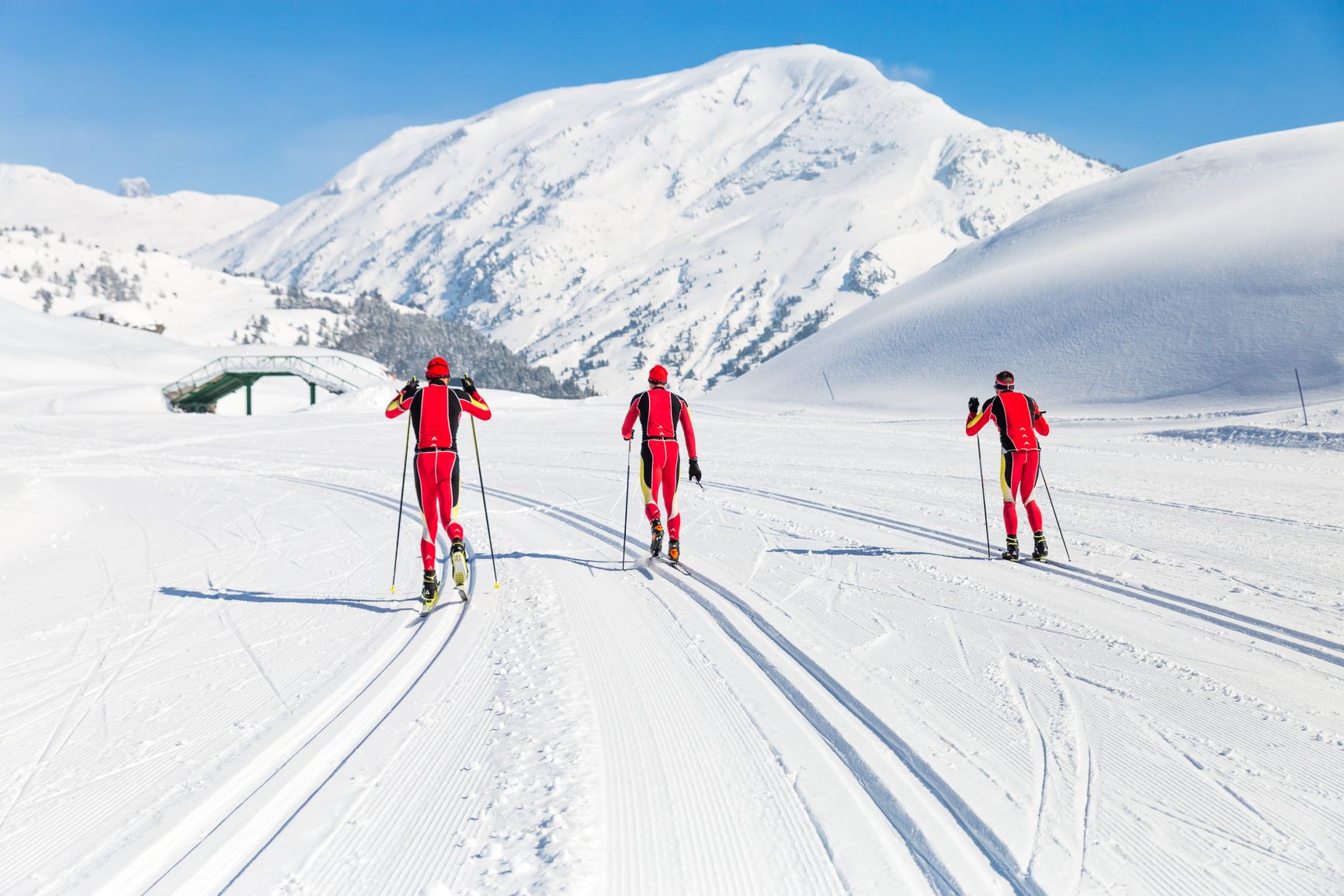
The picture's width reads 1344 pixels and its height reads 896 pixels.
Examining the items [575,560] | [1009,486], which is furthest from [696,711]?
[1009,486]

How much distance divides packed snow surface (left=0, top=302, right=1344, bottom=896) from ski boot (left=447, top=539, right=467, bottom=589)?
0.96 ft

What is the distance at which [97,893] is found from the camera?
2.87 m

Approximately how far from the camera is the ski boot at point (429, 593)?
6.84 meters

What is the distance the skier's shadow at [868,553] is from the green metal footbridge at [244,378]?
157ft

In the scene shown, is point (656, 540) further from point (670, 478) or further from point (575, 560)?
point (575, 560)

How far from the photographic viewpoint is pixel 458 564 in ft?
23.4

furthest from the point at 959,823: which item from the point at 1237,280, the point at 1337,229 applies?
the point at 1337,229

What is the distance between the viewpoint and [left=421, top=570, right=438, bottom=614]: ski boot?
684cm

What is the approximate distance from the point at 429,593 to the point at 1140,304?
45169mm

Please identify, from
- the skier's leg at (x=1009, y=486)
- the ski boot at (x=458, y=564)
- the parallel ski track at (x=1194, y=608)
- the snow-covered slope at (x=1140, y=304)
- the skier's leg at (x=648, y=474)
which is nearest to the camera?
the parallel ski track at (x=1194, y=608)

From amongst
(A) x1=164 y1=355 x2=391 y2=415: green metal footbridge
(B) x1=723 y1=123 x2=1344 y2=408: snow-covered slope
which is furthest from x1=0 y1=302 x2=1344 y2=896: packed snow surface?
(A) x1=164 y1=355 x2=391 y2=415: green metal footbridge

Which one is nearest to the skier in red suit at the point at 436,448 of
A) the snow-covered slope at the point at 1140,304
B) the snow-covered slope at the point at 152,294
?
the snow-covered slope at the point at 1140,304

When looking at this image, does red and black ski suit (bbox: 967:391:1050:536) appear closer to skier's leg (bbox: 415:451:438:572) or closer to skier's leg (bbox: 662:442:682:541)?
skier's leg (bbox: 662:442:682:541)

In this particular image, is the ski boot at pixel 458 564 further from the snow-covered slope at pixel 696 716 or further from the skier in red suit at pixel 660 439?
the skier in red suit at pixel 660 439
